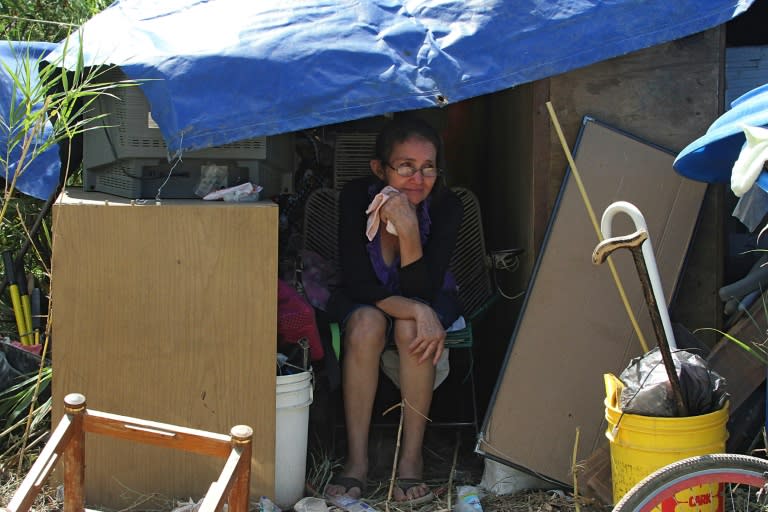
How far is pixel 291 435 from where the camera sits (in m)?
3.43

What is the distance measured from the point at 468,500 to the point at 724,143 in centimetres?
161

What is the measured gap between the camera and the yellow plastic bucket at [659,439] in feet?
9.30

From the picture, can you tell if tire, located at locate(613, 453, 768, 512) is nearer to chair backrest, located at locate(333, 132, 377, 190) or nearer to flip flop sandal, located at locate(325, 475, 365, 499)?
flip flop sandal, located at locate(325, 475, 365, 499)

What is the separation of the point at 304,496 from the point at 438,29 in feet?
6.32

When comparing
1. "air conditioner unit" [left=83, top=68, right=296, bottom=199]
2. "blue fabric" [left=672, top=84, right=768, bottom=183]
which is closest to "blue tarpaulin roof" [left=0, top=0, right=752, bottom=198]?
"air conditioner unit" [left=83, top=68, right=296, bottom=199]

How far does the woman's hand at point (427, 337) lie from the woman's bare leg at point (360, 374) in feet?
0.49

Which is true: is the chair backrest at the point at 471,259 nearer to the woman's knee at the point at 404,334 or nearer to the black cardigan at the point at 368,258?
the black cardigan at the point at 368,258

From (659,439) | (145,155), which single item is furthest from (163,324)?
(659,439)

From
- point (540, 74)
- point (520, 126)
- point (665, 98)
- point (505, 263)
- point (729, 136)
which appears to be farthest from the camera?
point (520, 126)

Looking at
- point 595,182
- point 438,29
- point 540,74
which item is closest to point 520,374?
point 595,182

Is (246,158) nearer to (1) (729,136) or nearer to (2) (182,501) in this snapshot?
(2) (182,501)

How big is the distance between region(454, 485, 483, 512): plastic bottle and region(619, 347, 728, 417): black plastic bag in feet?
2.61

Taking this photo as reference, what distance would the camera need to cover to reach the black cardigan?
3.71 metres

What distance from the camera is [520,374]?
361 cm
